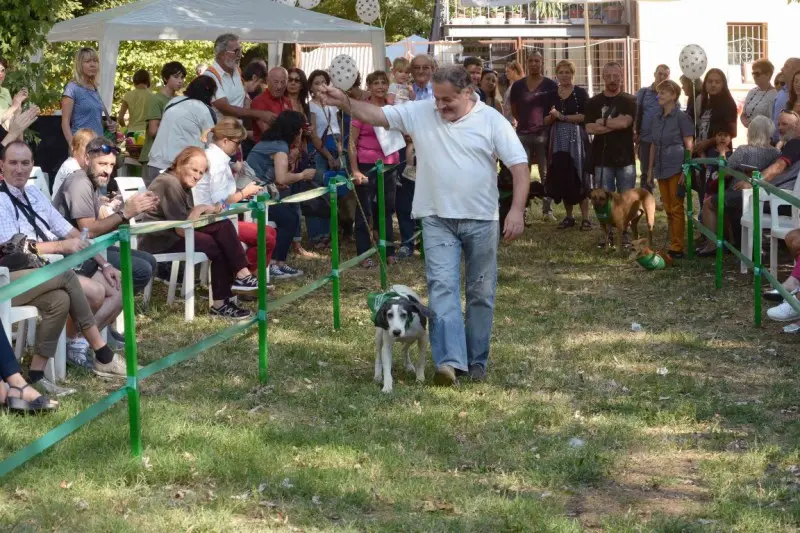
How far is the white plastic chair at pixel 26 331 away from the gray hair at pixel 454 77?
2537mm

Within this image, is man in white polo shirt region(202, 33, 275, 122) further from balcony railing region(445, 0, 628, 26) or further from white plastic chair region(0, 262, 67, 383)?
balcony railing region(445, 0, 628, 26)

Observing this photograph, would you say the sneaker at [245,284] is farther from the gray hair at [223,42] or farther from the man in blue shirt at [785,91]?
the man in blue shirt at [785,91]

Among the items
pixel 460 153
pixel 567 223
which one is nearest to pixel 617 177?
pixel 567 223

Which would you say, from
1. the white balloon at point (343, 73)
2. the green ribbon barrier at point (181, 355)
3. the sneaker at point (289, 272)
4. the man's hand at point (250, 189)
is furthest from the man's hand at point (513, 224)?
the white balloon at point (343, 73)

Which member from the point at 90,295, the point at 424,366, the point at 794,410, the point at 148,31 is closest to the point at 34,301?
the point at 90,295

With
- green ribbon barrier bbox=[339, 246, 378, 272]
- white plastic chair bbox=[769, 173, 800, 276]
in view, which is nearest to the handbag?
green ribbon barrier bbox=[339, 246, 378, 272]

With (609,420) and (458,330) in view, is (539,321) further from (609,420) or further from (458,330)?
(609,420)

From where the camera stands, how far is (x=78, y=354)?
751 cm

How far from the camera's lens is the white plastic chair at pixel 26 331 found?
21.5 ft

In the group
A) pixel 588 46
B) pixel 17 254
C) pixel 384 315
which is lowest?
pixel 384 315

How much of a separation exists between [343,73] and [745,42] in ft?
84.1

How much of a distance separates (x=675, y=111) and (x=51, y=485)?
911cm

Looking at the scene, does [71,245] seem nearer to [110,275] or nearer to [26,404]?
[110,275]

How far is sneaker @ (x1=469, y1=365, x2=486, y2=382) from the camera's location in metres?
7.51
